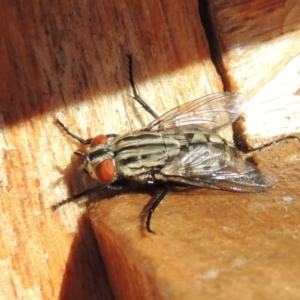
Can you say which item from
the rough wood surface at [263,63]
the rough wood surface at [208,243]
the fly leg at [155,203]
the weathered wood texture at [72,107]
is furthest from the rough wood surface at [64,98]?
the fly leg at [155,203]

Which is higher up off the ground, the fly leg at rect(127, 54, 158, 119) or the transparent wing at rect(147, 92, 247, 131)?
the fly leg at rect(127, 54, 158, 119)

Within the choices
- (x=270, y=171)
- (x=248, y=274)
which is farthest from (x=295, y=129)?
(x=248, y=274)

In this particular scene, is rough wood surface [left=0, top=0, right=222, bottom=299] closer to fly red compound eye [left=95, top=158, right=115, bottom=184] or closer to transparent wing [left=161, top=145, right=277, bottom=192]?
fly red compound eye [left=95, top=158, right=115, bottom=184]

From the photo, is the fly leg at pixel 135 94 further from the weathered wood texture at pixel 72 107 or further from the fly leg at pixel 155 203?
the fly leg at pixel 155 203

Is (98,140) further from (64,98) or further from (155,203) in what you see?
(155,203)

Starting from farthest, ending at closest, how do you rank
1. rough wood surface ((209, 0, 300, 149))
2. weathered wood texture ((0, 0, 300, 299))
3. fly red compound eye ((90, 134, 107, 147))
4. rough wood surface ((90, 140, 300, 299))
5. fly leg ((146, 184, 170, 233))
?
rough wood surface ((209, 0, 300, 149))
fly red compound eye ((90, 134, 107, 147))
weathered wood texture ((0, 0, 300, 299))
fly leg ((146, 184, 170, 233))
rough wood surface ((90, 140, 300, 299))

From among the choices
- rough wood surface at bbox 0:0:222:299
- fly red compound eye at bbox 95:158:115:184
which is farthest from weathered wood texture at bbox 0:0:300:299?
fly red compound eye at bbox 95:158:115:184
